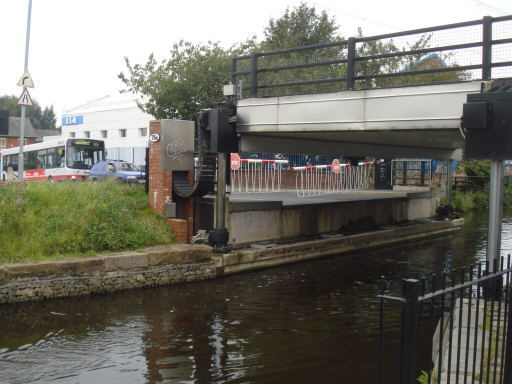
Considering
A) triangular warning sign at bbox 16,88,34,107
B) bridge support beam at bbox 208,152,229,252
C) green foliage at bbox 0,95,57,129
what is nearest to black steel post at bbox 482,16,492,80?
bridge support beam at bbox 208,152,229,252

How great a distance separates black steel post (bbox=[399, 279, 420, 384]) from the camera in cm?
280

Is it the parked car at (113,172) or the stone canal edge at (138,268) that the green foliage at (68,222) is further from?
the parked car at (113,172)

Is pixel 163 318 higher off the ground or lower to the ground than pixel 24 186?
lower

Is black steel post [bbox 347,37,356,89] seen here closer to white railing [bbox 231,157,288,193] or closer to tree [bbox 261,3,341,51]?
white railing [bbox 231,157,288,193]

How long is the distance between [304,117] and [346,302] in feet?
12.9

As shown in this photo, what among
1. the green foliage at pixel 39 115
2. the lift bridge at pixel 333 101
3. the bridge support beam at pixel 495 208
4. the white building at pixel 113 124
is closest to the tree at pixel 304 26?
the white building at pixel 113 124

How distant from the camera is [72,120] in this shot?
161 ft

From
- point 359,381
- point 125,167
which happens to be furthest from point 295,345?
point 125,167

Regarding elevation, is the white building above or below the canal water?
above

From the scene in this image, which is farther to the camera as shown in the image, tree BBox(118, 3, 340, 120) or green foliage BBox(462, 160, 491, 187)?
green foliage BBox(462, 160, 491, 187)

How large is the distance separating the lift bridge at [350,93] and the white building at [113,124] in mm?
25313

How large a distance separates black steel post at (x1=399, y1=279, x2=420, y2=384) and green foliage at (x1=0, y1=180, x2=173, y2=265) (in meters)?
8.28

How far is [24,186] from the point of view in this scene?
11.9 m

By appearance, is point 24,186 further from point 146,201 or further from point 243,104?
point 243,104
